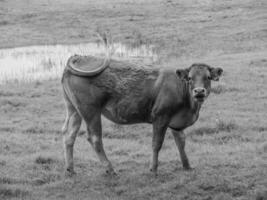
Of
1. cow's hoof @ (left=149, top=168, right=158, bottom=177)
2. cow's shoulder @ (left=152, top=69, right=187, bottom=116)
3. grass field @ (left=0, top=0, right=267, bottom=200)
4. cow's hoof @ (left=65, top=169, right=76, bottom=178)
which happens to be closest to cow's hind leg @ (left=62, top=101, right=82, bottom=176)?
cow's hoof @ (left=65, top=169, right=76, bottom=178)

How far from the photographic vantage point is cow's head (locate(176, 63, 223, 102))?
834 cm

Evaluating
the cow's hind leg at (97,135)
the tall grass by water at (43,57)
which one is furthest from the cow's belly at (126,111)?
the tall grass by water at (43,57)

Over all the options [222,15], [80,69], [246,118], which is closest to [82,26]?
[222,15]

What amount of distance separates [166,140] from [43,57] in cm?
1531

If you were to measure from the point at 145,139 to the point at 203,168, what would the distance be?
9.30 ft

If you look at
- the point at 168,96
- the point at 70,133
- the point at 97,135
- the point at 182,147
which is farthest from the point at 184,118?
the point at 70,133

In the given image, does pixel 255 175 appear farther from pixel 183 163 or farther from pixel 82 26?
pixel 82 26

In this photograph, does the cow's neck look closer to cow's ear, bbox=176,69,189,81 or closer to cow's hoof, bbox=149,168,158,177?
cow's ear, bbox=176,69,189,81

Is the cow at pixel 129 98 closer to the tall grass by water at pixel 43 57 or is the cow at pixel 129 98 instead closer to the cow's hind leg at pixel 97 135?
the cow's hind leg at pixel 97 135

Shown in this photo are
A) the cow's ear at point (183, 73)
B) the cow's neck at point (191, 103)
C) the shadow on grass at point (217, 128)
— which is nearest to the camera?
the cow's ear at point (183, 73)

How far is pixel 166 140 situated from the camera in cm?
1202

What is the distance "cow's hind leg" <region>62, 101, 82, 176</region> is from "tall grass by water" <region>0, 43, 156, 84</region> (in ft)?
34.1

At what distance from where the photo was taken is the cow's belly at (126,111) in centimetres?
925

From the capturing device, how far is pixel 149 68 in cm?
947
